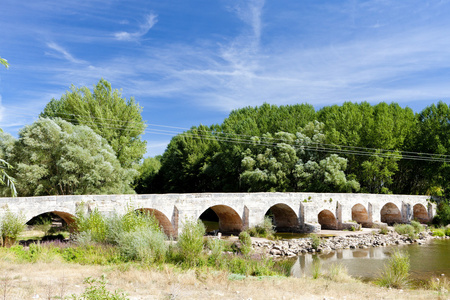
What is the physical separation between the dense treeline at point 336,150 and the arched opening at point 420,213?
3.53m

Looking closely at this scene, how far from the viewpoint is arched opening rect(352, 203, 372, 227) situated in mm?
32000

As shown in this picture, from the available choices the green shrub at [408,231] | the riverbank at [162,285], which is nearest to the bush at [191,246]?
the riverbank at [162,285]

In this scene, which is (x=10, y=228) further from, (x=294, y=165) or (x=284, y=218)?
(x=294, y=165)

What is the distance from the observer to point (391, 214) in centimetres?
3534

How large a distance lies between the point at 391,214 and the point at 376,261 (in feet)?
64.2

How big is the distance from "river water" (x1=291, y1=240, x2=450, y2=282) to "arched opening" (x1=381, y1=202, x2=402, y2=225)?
1061 centimetres

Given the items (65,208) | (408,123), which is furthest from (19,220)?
(408,123)

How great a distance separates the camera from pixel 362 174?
126 ft

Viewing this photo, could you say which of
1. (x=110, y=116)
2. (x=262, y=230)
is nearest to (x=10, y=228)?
(x=262, y=230)

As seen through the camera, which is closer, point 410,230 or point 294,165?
point 410,230

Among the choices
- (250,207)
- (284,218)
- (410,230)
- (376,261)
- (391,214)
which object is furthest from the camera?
(391,214)

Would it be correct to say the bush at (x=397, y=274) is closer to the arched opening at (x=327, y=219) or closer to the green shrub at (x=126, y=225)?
the green shrub at (x=126, y=225)

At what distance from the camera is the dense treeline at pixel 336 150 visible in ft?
121

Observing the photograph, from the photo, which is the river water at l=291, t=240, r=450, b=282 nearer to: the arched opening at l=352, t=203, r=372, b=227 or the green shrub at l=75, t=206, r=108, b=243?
the green shrub at l=75, t=206, r=108, b=243
